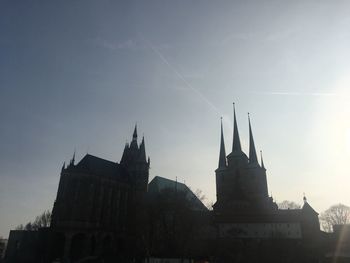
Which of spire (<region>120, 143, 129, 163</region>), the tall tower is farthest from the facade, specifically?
spire (<region>120, 143, 129, 163</region>)

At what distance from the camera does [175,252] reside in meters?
43.2

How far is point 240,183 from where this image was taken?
212 feet

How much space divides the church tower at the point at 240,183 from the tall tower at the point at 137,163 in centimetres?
1592

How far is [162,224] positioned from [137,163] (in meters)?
23.8

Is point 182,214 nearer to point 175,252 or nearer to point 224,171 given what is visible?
point 175,252

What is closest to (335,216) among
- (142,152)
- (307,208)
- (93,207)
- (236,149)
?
(307,208)

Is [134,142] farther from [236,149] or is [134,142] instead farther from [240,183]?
[240,183]

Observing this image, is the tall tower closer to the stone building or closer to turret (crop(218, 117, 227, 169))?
the stone building

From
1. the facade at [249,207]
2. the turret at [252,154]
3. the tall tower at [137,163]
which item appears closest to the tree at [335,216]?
the facade at [249,207]

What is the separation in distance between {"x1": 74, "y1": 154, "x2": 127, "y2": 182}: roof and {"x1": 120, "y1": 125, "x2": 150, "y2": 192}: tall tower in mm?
2125

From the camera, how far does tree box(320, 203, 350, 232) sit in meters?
69.6

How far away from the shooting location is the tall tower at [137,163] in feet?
215

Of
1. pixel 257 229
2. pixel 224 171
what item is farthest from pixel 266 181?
pixel 257 229

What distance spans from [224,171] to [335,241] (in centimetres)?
2455
